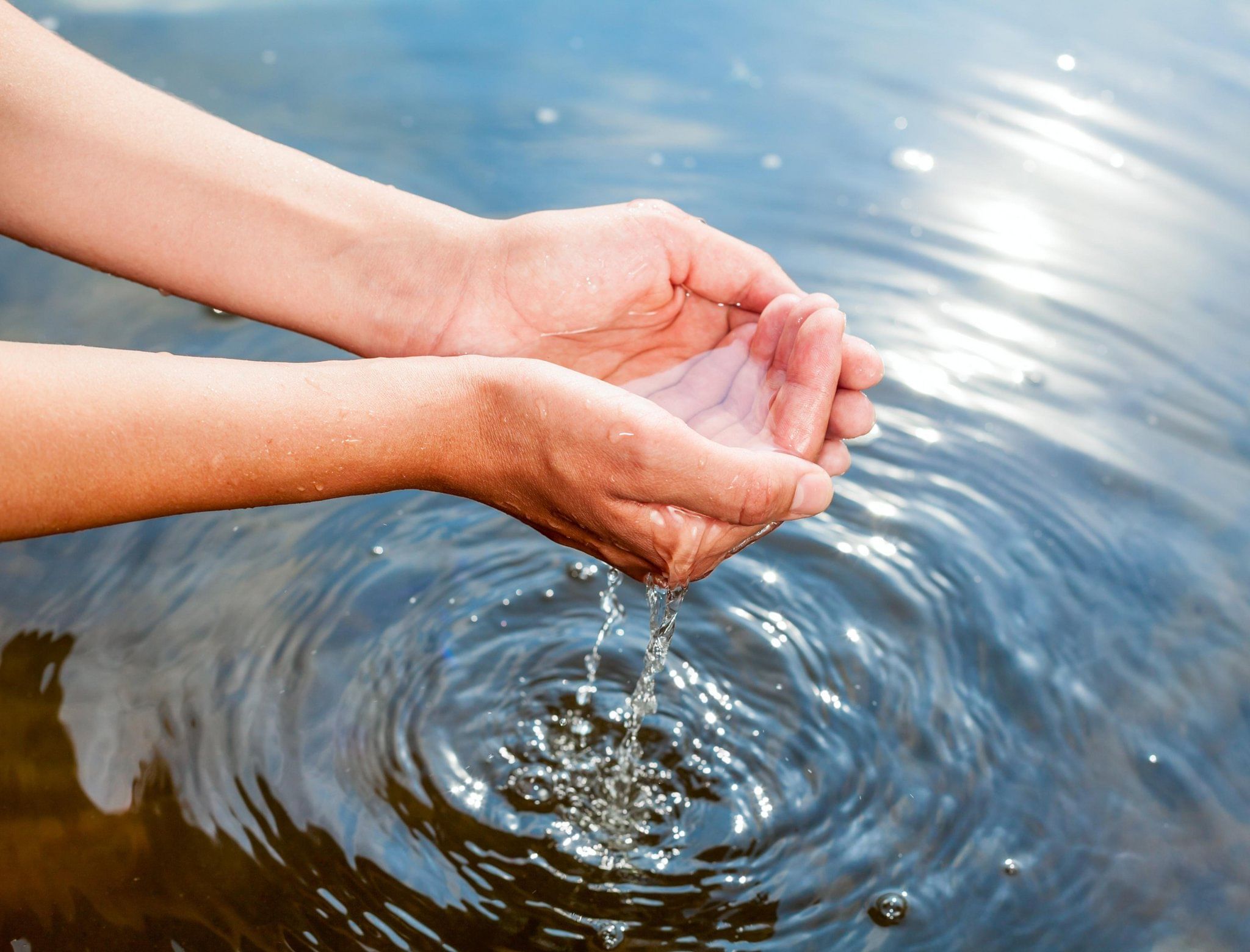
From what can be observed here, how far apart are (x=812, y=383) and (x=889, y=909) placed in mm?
819

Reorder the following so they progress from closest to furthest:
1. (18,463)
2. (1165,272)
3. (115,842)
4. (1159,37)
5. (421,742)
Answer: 1. (18,463)
2. (115,842)
3. (421,742)
4. (1165,272)
5. (1159,37)

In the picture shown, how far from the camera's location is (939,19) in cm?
402

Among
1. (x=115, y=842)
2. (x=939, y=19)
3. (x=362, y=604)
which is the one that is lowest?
(x=115, y=842)

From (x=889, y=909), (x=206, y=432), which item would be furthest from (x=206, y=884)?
(x=889, y=909)

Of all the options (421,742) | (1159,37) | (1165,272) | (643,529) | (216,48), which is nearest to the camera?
(643,529)

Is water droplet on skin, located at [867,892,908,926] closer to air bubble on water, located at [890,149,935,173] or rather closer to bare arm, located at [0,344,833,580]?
bare arm, located at [0,344,833,580]

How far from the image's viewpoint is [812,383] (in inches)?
69.1

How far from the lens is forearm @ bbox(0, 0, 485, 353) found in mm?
1756

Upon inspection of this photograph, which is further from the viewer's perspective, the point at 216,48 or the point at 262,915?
the point at 216,48

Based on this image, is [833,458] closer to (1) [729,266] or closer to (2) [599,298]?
(1) [729,266]

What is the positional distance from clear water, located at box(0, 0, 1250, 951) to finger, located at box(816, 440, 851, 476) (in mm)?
488

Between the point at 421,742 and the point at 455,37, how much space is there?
2.63m

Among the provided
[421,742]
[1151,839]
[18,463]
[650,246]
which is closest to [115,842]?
[421,742]

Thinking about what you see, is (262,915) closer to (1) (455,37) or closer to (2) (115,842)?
(2) (115,842)
